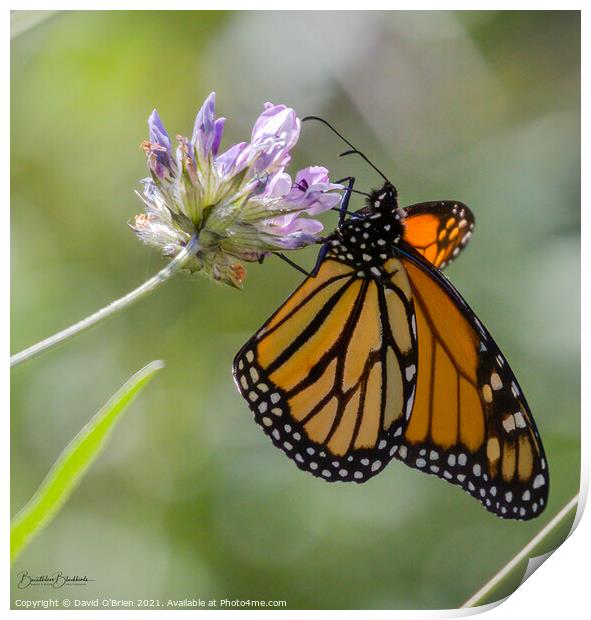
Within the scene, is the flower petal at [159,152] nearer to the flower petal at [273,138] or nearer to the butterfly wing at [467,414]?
the flower petal at [273,138]

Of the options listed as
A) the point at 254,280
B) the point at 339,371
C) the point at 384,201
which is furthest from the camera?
the point at 254,280

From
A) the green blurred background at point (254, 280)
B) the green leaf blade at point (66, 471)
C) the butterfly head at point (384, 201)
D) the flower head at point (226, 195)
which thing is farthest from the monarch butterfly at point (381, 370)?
the green leaf blade at point (66, 471)

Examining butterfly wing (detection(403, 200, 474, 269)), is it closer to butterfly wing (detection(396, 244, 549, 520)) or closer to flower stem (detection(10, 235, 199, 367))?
butterfly wing (detection(396, 244, 549, 520))

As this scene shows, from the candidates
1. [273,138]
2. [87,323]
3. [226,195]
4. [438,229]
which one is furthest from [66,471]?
[438,229]

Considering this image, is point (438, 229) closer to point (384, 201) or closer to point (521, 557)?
point (384, 201)
